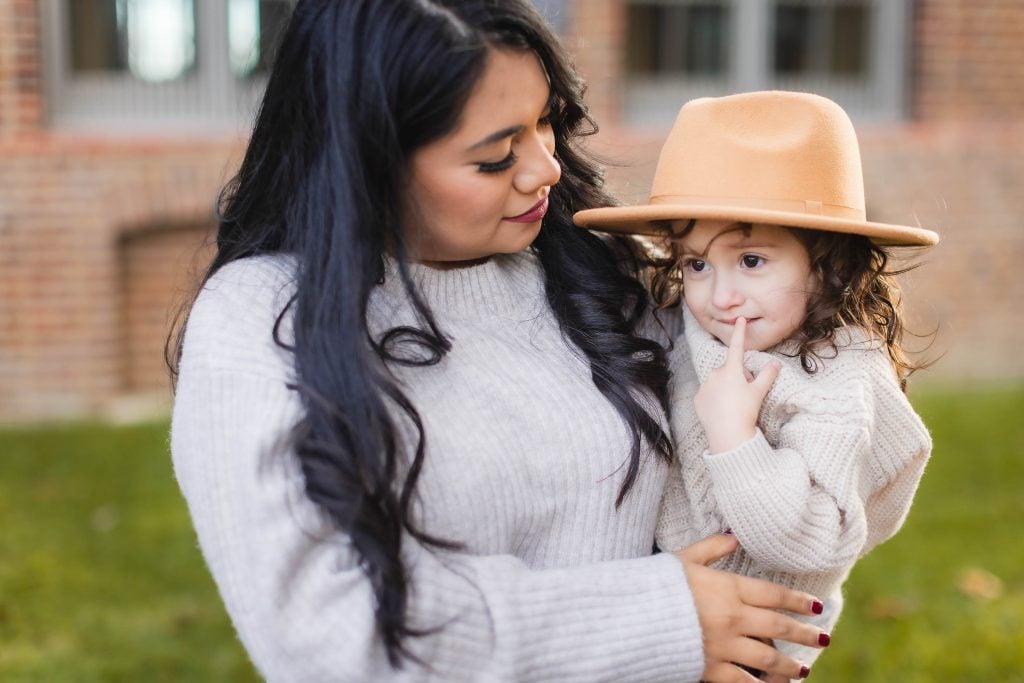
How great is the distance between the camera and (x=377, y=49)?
5.60 ft

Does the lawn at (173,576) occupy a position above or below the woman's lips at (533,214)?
below

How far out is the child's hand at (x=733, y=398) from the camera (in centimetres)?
178

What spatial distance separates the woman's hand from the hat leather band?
1.63 ft

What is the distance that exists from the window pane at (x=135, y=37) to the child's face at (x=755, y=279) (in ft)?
17.2

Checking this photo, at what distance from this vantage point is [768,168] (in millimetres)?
1850

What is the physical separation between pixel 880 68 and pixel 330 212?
6353 mm

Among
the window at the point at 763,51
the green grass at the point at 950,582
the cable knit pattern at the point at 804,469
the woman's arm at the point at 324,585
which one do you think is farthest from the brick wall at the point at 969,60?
the woman's arm at the point at 324,585

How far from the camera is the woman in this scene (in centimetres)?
154

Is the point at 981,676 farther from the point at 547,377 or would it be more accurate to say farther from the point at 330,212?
the point at 330,212

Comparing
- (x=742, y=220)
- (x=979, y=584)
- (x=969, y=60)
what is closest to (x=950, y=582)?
(x=979, y=584)

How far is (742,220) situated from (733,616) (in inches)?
22.3

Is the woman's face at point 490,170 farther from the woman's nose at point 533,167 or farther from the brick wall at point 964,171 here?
the brick wall at point 964,171

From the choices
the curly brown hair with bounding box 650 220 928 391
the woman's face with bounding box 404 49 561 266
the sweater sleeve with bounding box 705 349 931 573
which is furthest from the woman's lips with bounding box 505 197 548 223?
the sweater sleeve with bounding box 705 349 931 573

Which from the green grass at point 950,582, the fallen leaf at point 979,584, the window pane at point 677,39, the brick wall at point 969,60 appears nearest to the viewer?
the green grass at point 950,582
